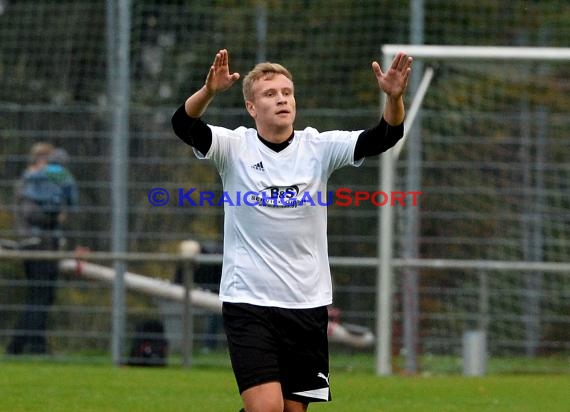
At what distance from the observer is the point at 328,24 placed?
12055 mm

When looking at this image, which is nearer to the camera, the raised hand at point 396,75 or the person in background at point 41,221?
the raised hand at point 396,75

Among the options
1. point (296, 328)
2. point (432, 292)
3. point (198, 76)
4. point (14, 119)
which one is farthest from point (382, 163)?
point (296, 328)

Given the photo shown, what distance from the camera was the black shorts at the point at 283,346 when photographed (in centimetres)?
561

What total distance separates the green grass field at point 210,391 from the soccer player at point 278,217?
2061 mm

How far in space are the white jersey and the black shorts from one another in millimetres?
42

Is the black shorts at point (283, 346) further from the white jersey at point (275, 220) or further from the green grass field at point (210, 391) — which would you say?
the green grass field at point (210, 391)

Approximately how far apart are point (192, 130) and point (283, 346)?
3.12 feet

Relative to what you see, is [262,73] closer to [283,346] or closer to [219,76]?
[219,76]

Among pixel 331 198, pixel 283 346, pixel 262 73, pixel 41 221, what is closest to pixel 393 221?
pixel 331 198

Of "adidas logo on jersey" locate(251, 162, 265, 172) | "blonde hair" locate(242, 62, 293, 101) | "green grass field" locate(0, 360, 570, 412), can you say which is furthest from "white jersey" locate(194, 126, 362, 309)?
"green grass field" locate(0, 360, 570, 412)

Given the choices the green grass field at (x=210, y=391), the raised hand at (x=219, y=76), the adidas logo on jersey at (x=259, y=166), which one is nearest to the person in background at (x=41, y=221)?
the green grass field at (x=210, y=391)

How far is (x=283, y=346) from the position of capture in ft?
18.8

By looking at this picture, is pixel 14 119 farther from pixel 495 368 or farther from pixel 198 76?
pixel 495 368

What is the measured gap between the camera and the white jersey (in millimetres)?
5773
